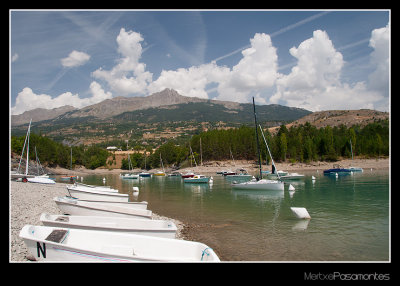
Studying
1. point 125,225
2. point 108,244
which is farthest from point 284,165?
point 108,244

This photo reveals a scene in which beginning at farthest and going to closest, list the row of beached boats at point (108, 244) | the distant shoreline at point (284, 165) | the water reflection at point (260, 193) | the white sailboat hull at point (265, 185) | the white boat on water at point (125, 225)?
the distant shoreline at point (284, 165) < the white sailboat hull at point (265, 185) < the water reflection at point (260, 193) < the white boat on water at point (125, 225) < the row of beached boats at point (108, 244)

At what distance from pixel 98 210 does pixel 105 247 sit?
728cm

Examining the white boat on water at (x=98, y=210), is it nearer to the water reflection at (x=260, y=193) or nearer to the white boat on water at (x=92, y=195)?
the white boat on water at (x=92, y=195)

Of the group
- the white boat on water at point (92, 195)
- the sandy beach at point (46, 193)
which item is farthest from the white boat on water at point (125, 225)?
the white boat on water at point (92, 195)

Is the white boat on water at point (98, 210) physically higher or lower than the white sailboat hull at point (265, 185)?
higher

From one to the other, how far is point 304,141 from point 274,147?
12.6 m

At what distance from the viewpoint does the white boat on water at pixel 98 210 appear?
14914 mm

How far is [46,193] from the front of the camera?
104ft

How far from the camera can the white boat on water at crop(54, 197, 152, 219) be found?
1491 centimetres

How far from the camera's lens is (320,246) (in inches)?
501

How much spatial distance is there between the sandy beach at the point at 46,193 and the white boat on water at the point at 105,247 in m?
1.73

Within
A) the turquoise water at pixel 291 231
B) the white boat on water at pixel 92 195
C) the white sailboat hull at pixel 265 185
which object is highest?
the white boat on water at pixel 92 195
